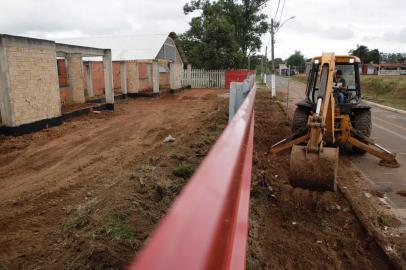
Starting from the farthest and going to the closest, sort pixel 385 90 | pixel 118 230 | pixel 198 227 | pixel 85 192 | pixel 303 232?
1. pixel 385 90
2. pixel 85 192
3. pixel 303 232
4. pixel 118 230
5. pixel 198 227

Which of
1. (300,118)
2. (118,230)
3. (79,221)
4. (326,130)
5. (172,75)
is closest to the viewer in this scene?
(118,230)

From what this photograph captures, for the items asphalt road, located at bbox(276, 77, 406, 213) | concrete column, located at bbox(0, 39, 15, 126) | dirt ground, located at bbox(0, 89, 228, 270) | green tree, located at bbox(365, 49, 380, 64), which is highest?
green tree, located at bbox(365, 49, 380, 64)

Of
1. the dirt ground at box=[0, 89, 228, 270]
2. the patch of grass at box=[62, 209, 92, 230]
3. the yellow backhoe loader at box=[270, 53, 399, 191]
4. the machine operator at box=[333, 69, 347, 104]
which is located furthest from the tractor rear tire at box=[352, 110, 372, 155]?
the patch of grass at box=[62, 209, 92, 230]

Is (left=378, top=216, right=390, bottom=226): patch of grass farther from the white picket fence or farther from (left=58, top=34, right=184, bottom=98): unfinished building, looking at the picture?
the white picket fence

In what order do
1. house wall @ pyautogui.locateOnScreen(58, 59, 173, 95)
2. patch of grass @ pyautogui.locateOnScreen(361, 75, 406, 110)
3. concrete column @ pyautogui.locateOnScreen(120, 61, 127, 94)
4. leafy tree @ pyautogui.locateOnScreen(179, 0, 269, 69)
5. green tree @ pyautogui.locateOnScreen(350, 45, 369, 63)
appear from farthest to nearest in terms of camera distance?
green tree @ pyautogui.locateOnScreen(350, 45, 369, 63)
leafy tree @ pyautogui.locateOnScreen(179, 0, 269, 69)
patch of grass @ pyautogui.locateOnScreen(361, 75, 406, 110)
concrete column @ pyautogui.locateOnScreen(120, 61, 127, 94)
house wall @ pyautogui.locateOnScreen(58, 59, 173, 95)

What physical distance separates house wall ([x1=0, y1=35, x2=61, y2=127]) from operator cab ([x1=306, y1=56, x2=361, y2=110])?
28.1ft

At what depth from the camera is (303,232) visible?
4957mm

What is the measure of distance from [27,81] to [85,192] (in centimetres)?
720

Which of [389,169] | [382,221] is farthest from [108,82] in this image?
[382,221]

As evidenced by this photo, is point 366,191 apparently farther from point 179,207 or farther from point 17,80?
point 17,80

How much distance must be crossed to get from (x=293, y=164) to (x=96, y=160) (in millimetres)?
4596

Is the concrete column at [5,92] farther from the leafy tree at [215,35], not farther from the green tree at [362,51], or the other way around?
the green tree at [362,51]

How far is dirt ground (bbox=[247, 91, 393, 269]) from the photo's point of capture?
420 cm

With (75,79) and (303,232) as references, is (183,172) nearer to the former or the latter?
(303,232)
